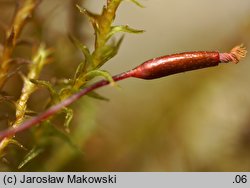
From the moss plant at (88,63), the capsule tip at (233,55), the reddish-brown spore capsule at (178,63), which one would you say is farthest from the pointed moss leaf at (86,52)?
the capsule tip at (233,55)

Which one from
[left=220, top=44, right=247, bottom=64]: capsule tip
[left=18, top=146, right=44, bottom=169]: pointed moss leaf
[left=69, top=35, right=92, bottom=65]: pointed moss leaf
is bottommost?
[left=18, top=146, right=44, bottom=169]: pointed moss leaf

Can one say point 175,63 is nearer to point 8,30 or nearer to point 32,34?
point 8,30

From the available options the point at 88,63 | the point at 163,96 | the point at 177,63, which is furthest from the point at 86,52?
the point at 163,96

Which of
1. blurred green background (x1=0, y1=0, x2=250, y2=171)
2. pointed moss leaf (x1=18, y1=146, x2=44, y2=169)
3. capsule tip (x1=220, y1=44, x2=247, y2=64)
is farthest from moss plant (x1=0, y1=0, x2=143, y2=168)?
blurred green background (x1=0, y1=0, x2=250, y2=171)

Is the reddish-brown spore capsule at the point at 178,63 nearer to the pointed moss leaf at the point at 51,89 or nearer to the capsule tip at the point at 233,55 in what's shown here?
the capsule tip at the point at 233,55

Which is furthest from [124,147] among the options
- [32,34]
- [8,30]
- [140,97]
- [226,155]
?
[8,30]

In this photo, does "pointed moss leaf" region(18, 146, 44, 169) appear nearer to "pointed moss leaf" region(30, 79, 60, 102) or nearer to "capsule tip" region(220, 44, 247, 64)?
"pointed moss leaf" region(30, 79, 60, 102)
